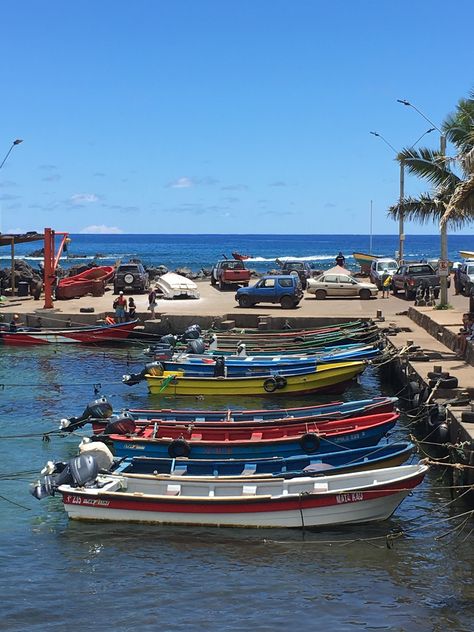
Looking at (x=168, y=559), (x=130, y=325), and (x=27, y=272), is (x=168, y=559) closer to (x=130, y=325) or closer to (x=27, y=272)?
(x=130, y=325)

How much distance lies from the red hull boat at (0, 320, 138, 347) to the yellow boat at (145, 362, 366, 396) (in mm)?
10369

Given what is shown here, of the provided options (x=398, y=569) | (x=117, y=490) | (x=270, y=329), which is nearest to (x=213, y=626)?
(x=398, y=569)

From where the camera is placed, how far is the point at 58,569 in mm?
14078

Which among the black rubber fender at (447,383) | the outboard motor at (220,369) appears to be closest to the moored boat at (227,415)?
the black rubber fender at (447,383)

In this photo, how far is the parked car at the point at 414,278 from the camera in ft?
143

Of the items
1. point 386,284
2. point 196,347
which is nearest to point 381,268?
point 386,284

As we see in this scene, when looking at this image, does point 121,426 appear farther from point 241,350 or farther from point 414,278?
point 414,278

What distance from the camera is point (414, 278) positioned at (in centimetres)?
4466

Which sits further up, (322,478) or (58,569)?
(322,478)

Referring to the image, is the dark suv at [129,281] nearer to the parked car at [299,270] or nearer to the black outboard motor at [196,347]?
the parked car at [299,270]

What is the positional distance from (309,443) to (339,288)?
94.4 ft

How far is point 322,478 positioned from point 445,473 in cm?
412

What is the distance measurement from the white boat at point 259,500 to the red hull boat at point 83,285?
104ft

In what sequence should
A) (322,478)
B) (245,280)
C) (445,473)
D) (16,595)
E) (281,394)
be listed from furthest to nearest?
(245,280) → (281,394) → (445,473) → (322,478) → (16,595)
